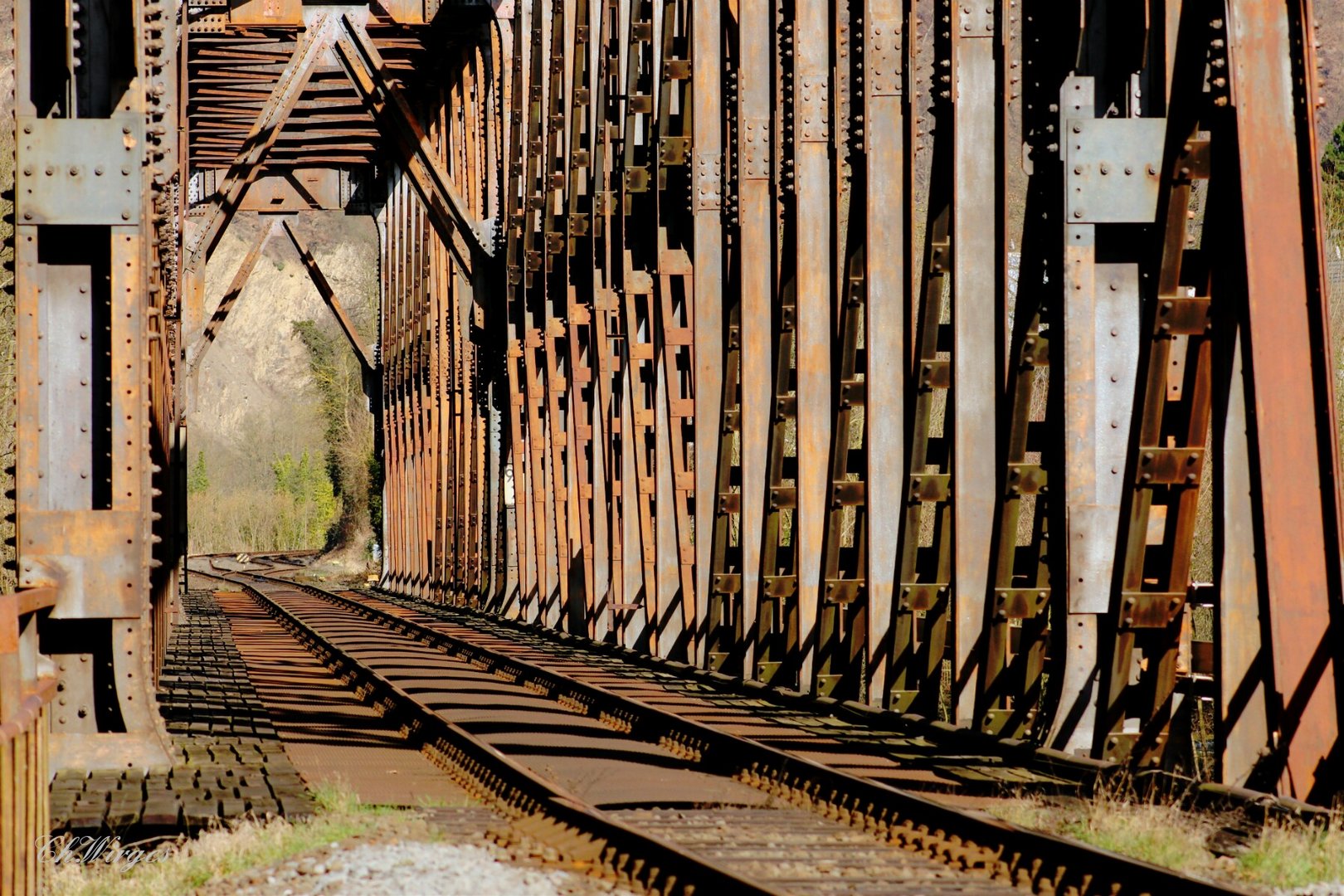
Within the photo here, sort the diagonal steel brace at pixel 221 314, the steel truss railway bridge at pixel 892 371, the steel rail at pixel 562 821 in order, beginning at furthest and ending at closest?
the diagonal steel brace at pixel 221 314 < the steel truss railway bridge at pixel 892 371 < the steel rail at pixel 562 821

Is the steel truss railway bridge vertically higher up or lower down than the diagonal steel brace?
lower down

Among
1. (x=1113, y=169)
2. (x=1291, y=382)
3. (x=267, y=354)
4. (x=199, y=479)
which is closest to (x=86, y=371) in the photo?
(x=1113, y=169)

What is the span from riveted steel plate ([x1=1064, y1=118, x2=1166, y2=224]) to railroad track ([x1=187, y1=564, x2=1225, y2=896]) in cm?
309

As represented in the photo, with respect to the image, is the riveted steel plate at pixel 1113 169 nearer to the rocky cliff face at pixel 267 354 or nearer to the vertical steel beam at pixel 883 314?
the vertical steel beam at pixel 883 314

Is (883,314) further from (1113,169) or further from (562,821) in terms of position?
(562,821)

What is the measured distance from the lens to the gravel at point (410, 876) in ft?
22.4

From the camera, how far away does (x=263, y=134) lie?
29.0 metres

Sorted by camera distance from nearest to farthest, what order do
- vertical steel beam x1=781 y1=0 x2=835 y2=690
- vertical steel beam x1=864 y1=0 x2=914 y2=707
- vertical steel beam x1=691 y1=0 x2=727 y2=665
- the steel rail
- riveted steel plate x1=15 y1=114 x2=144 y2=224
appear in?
the steel rail → riveted steel plate x1=15 y1=114 x2=144 y2=224 → vertical steel beam x1=864 y1=0 x2=914 y2=707 → vertical steel beam x1=781 y1=0 x2=835 y2=690 → vertical steel beam x1=691 y1=0 x2=727 y2=665

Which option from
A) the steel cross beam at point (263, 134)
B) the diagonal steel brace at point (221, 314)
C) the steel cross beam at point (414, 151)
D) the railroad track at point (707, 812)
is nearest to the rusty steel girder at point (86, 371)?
the railroad track at point (707, 812)

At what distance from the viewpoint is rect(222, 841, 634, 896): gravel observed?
6824 mm

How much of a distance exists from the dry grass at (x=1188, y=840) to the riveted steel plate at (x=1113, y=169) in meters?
2.96

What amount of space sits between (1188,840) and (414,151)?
19484mm

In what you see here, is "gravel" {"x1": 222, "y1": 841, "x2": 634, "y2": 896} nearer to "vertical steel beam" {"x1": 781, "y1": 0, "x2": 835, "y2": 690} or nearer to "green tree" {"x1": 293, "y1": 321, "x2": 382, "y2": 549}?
"vertical steel beam" {"x1": 781, "y1": 0, "x2": 835, "y2": 690}

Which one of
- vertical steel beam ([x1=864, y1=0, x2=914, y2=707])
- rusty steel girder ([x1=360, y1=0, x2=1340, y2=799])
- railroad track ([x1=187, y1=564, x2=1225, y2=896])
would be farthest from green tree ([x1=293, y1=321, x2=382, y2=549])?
vertical steel beam ([x1=864, y1=0, x2=914, y2=707])
